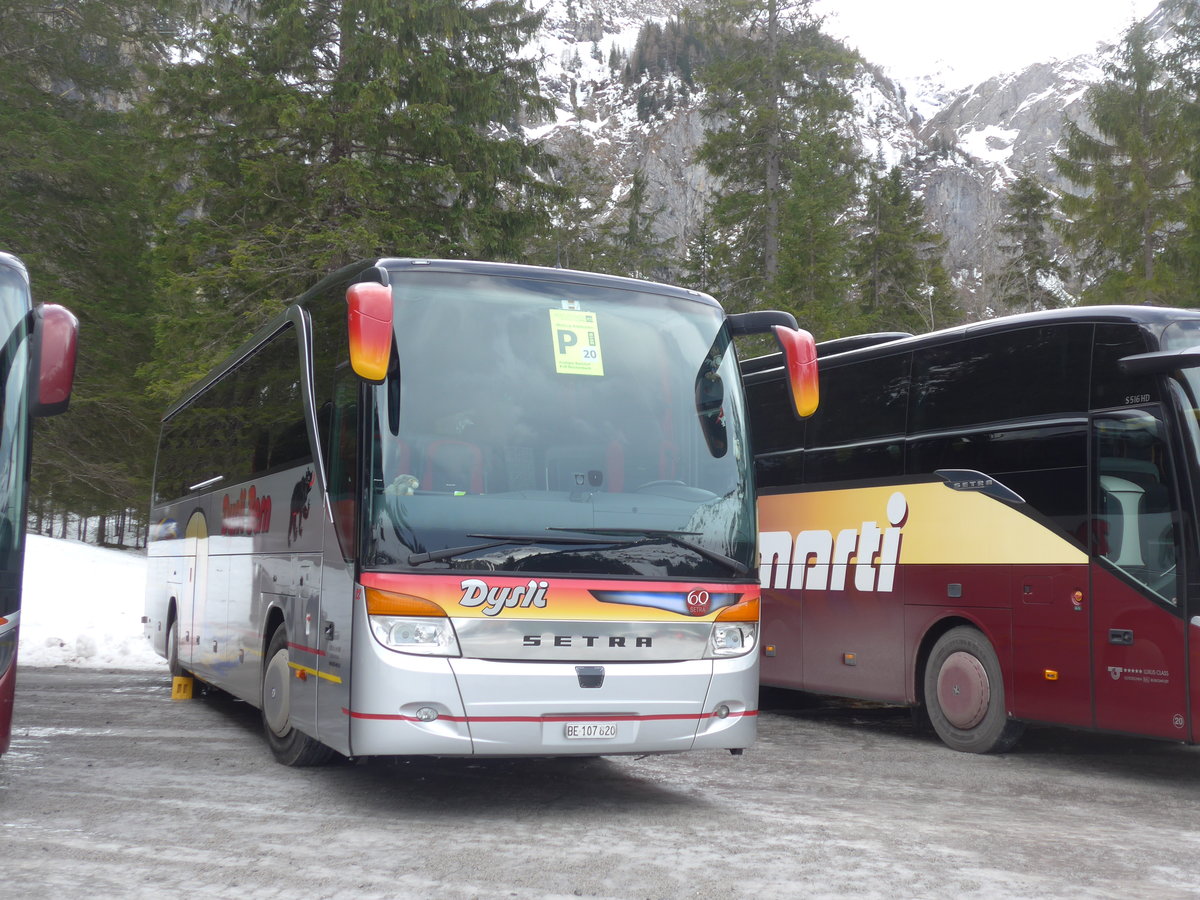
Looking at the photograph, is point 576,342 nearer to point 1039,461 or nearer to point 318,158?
point 1039,461

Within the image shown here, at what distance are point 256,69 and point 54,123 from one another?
14.3 feet

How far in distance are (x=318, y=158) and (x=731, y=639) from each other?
64.4 ft

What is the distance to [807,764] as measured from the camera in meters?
9.29

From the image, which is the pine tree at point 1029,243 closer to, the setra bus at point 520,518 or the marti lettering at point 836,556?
the marti lettering at point 836,556

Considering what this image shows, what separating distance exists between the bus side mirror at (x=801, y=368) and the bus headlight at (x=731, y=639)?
1.29 meters

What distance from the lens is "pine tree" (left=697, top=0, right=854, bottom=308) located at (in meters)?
32.6

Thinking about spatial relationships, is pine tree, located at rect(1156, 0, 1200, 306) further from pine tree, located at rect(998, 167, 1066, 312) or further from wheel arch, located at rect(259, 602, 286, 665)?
wheel arch, located at rect(259, 602, 286, 665)

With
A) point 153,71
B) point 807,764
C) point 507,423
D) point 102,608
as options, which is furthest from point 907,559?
point 153,71

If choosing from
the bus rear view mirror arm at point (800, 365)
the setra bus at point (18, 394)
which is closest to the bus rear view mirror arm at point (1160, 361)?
the bus rear view mirror arm at point (800, 365)

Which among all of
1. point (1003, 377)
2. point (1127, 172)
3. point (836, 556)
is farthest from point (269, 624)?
point (1127, 172)

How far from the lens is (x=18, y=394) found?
7.07 m

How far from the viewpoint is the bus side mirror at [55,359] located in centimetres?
697

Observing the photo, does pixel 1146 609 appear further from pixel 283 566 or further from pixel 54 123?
pixel 54 123

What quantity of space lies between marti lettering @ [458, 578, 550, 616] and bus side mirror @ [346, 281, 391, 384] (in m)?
1.16
